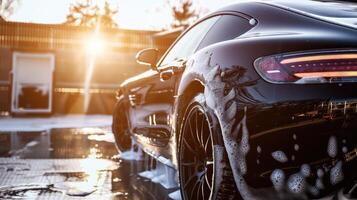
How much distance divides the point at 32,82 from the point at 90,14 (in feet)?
81.7

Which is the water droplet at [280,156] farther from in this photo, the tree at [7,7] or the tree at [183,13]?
the tree at [183,13]

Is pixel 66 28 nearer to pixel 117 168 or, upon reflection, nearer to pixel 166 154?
pixel 117 168

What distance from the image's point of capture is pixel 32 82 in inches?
578

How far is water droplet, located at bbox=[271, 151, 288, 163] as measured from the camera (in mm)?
2352

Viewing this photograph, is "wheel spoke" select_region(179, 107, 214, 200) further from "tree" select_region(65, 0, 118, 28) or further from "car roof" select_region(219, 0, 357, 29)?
"tree" select_region(65, 0, 118, 28)

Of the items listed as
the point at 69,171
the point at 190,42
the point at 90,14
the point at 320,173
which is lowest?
the point at 69,171

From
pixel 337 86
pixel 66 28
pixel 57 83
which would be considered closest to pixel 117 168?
pixel 337 86

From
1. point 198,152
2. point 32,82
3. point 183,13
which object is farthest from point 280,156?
point 183,13

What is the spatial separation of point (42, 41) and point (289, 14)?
47.0ft

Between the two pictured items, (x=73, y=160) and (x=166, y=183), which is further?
(x=73, y=160)

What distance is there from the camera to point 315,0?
3689 millimetres

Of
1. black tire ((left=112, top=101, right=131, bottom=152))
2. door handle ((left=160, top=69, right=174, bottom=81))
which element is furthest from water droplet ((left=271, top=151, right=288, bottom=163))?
black tire ((left=112, top=101, right=131, bottom=152))

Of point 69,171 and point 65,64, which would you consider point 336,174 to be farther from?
point 65,64

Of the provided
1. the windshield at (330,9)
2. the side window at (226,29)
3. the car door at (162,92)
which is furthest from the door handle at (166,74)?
the windshield at (330,9)
